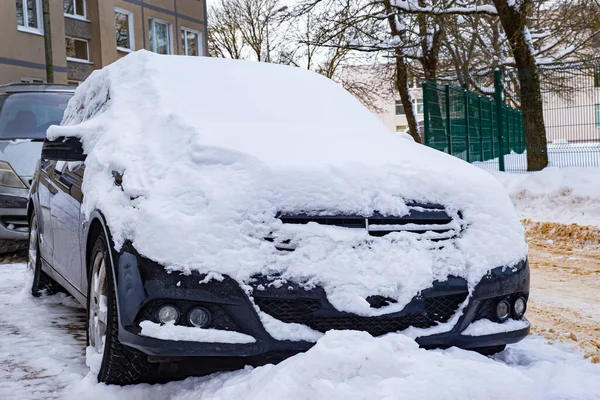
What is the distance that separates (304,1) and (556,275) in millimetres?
15094

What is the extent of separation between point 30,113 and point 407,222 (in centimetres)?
716

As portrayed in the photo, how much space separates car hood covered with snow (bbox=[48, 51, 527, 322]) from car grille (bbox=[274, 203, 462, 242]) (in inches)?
1.1

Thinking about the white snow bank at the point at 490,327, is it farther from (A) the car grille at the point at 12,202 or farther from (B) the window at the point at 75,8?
(B) the window at the point at 75,8

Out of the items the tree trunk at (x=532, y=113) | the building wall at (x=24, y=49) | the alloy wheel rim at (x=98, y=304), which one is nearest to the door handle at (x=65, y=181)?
the alloy wheel rim at (x=98, y=304)

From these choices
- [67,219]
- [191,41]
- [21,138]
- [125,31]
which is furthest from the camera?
[191,41]

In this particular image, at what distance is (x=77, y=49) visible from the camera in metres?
33.5

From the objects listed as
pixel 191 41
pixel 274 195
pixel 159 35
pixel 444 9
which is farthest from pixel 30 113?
pixel 191 41

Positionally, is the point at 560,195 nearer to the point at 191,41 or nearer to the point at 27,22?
the point at 27,22

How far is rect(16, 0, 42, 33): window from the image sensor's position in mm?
27984

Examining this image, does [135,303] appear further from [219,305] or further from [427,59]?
[427,59]

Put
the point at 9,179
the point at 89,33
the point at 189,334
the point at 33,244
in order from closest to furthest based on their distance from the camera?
1. the point at 189,334
2. the point at 33,244
3. the point at 9,179
4. the point at 89,33

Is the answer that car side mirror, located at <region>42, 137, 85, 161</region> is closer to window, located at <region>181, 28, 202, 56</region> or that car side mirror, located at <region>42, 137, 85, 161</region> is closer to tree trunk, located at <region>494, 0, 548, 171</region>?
tree trunk, located at <region>494, 0, 548, 171</region>

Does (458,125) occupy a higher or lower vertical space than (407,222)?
higher

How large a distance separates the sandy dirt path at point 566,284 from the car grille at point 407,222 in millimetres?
1129
